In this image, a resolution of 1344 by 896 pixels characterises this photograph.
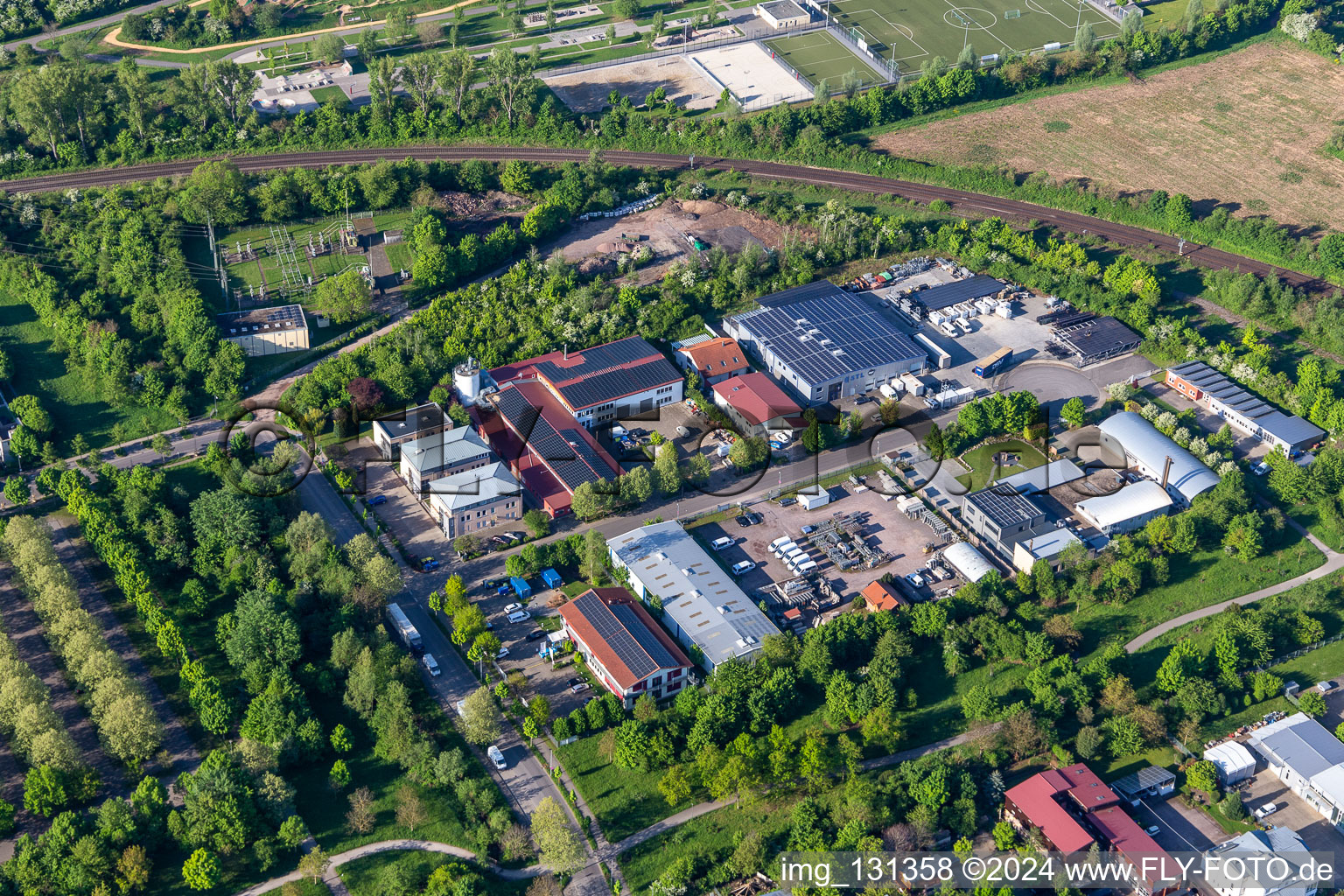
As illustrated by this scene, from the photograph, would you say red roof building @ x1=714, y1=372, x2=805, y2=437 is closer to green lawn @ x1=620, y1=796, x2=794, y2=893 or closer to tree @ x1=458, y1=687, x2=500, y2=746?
tree @ x1=458, y1=687, x2=500, y2=746

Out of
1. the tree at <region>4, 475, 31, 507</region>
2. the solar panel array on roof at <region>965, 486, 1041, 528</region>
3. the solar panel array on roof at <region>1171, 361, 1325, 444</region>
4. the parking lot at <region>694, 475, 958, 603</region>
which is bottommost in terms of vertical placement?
the parking lot at <region>694, 475, 958, 603</region>

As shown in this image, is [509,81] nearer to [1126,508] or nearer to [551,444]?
[551,444]

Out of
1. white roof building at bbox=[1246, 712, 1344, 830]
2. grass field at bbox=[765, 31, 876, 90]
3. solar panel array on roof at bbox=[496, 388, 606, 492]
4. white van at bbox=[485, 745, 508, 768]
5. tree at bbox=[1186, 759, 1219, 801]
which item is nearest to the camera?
white roof building at bbox=[1246, 712, 1344, 830]

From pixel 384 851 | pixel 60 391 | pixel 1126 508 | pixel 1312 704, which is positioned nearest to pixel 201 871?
pixel 384 851

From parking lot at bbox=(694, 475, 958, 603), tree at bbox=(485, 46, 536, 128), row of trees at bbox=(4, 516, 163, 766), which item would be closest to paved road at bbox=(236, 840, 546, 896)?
row of trees at bbox=(4, 516, 163, 766)

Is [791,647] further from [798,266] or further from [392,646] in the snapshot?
[798,266]

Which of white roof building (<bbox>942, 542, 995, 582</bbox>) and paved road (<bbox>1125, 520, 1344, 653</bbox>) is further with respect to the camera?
white roof building (<bbox>942, 542, 995, 582</bbox>)

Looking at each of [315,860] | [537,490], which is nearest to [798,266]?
[537,490]
